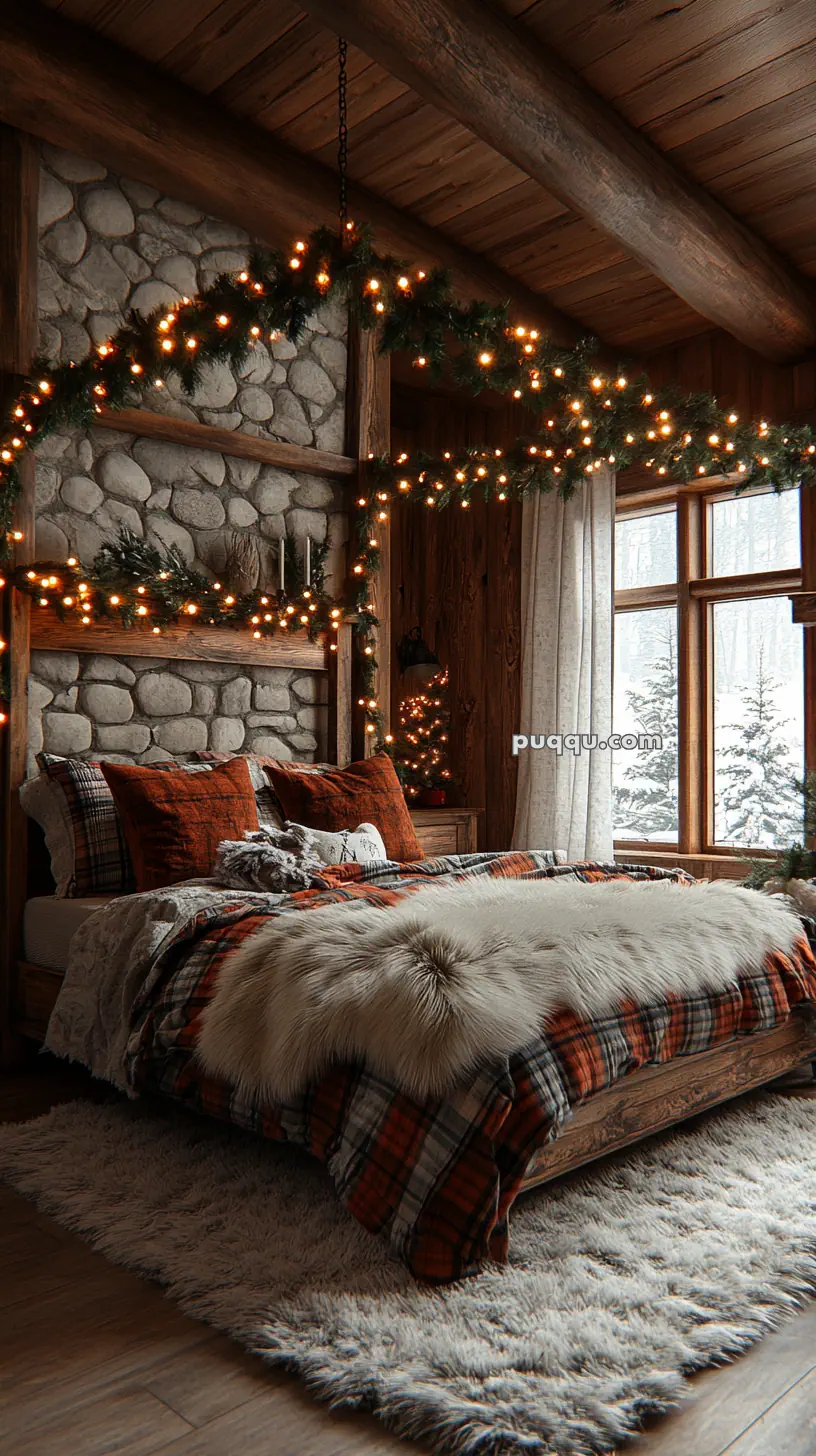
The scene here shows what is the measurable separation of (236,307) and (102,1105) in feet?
7.63

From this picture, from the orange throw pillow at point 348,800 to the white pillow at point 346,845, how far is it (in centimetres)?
6

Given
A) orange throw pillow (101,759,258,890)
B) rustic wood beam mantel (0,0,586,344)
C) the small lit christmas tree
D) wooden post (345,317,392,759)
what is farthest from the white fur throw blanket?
the small lit christmas tree

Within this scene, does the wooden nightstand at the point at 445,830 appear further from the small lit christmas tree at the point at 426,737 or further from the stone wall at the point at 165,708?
the small lit christmas tree at the point at 426,737

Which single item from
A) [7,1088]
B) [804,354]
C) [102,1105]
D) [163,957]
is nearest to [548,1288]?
[163,957]

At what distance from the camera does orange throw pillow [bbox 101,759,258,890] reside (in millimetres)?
3318

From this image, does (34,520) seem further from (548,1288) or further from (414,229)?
(548,1288)

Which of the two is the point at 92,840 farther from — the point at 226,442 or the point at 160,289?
the point at 160,289

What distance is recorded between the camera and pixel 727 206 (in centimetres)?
421

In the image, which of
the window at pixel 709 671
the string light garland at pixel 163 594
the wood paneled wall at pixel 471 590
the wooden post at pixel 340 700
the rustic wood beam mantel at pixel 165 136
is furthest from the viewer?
the wood paneled wall at pixel 471 590

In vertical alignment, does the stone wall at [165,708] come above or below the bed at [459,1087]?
above

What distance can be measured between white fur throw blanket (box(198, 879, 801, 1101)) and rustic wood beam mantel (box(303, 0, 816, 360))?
2.35m

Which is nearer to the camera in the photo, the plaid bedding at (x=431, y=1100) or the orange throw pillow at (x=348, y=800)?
the plaid bedding at (x=431, y=1100)

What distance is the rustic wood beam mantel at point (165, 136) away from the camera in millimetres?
3400

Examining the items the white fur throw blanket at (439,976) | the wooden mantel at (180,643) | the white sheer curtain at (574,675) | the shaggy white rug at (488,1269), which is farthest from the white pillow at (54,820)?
the white sheer curtain at (574,675)
